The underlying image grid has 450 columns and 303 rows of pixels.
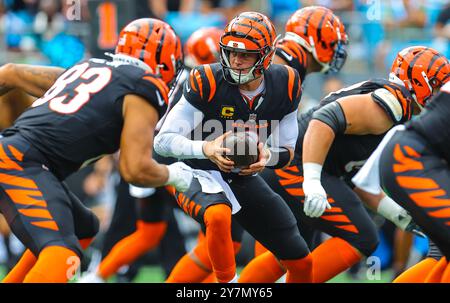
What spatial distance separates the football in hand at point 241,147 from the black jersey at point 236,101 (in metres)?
0.30

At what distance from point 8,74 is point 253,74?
5.01ft

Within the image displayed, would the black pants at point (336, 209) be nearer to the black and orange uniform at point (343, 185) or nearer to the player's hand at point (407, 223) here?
the black and orange uniform at point (343, 185)

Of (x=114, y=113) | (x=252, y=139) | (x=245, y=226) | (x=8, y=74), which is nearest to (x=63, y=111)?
(x=114, y=113)

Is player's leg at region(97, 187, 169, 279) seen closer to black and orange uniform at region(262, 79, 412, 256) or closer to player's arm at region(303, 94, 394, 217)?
black and orange uniform at region(262, 79, 412, 256)

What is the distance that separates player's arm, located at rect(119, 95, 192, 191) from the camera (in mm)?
4750

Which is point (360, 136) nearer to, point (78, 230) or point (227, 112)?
point (227, 112)

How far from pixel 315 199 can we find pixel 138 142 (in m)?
1.31

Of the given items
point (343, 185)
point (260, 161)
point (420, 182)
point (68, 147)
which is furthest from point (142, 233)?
point (420, 182)

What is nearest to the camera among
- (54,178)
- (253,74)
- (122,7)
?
(54,178)

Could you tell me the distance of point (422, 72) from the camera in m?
5.88

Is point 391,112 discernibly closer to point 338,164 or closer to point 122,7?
point 338,164

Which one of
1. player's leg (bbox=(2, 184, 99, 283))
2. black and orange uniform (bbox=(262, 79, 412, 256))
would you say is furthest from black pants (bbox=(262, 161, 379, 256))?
player's leg (bbox=(2, 184, 99, 283))

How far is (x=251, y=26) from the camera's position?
564 centimetres
